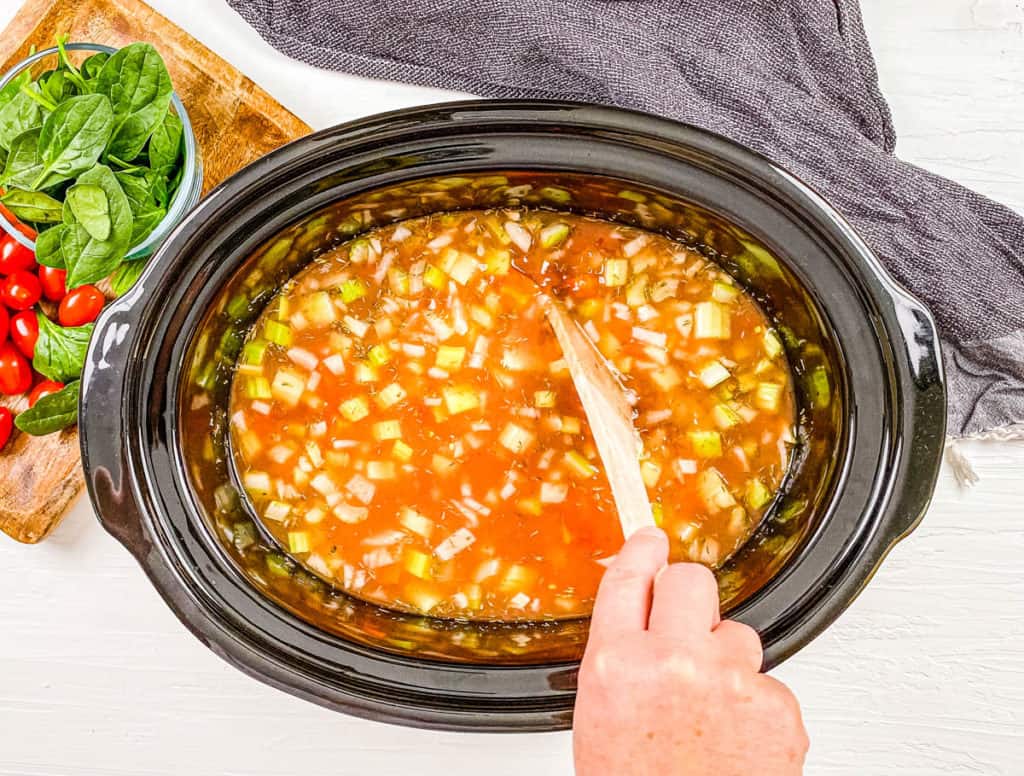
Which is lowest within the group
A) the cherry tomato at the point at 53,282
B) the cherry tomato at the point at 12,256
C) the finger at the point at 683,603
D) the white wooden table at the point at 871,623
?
the white wooden table at the point at 871,623

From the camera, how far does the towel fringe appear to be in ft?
6.89

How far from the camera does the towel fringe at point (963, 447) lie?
210 centimetres

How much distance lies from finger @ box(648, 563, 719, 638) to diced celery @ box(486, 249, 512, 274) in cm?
87

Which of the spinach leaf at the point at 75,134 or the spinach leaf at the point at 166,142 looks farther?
the spinach leaf at the point at 166,142

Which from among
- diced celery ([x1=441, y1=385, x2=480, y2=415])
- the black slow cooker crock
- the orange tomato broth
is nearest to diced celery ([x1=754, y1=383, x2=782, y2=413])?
the orange tomato broth

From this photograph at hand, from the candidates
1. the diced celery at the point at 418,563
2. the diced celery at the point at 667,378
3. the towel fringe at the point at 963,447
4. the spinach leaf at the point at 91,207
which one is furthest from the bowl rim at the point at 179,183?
the towel fringe at the point at 963,447

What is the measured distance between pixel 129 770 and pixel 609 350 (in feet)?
4.93

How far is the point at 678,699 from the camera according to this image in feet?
4.01

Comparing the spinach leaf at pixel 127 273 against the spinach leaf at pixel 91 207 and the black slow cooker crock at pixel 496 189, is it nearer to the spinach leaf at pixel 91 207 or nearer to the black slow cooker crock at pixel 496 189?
the spinach leaf at pixel 91 207

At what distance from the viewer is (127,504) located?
170 centimetres

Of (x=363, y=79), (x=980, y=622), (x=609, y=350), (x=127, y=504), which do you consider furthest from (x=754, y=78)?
(x=127, y=504)

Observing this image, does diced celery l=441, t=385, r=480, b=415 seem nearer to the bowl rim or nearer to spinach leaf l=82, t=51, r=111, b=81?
the bowl rim

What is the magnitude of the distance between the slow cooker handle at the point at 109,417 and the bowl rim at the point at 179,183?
36cm

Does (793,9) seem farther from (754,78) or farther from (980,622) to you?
(980,622)
